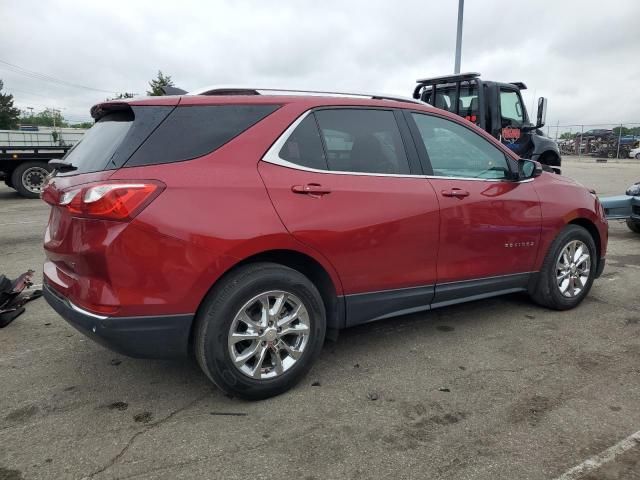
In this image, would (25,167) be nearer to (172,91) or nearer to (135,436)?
(172,91)

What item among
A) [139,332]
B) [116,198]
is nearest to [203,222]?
[116,198]

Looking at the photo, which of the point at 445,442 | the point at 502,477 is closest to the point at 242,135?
the point at 445,442

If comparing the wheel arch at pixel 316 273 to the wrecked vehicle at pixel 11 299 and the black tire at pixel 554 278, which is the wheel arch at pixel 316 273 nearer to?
the black tire at pixel 554 278

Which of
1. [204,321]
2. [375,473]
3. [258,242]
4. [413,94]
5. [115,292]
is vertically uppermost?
[413,94]

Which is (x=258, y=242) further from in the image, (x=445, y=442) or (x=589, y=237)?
(x=589, y=237)

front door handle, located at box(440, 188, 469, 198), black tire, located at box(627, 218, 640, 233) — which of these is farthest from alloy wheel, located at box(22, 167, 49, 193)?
black tire, located at box(627, 218, 640, 233)

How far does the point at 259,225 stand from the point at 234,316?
513 millimetres

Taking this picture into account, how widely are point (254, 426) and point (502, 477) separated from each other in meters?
1.25

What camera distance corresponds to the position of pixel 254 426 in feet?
9.21

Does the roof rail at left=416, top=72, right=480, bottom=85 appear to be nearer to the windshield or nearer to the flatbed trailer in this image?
the windshield

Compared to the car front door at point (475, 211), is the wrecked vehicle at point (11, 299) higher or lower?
lower

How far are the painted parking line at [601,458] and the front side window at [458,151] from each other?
196 cm

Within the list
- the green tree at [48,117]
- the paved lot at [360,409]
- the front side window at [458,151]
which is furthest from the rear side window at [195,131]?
the green tree at [48,117]

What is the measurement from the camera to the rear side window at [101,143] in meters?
2.87
